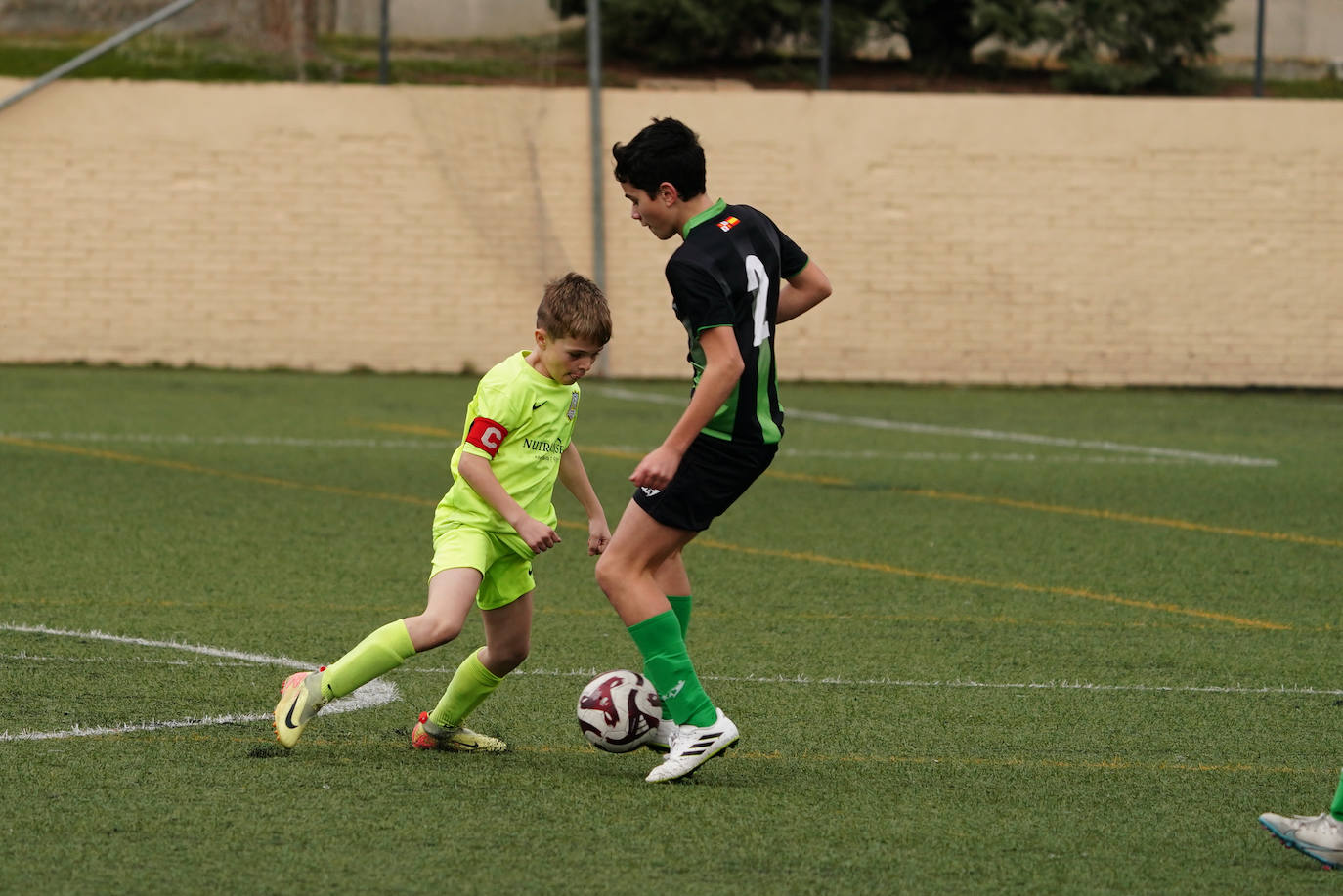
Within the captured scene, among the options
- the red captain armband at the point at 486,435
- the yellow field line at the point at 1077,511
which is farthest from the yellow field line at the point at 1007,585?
the red captain armband at the point at 486,435

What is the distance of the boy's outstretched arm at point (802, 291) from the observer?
5.26 metres

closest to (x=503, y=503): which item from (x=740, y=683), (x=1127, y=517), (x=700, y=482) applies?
(x=700, y=482)

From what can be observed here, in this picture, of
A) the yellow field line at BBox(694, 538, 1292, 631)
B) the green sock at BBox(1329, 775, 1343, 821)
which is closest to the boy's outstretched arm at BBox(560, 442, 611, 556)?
the green sock at BBox(1329, 775, 1343, 821)

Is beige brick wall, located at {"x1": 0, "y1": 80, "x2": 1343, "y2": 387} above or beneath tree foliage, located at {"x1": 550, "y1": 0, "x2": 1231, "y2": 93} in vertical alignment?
beneath

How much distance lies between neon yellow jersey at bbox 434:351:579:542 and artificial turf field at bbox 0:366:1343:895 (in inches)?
28.1

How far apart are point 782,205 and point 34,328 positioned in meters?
8.12

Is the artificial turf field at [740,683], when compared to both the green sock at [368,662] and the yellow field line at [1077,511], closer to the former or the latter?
the yellow field line at [1077,511]

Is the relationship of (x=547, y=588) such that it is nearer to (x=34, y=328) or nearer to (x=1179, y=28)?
(x=34, y=328)

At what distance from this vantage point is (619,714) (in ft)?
16.4

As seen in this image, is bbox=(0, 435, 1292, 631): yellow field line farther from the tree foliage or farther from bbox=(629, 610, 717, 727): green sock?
the tree foliage

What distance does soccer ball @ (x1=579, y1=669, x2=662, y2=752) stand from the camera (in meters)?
4.99

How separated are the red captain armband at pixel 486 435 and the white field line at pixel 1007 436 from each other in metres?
9.50

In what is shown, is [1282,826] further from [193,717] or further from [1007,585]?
[1007,585]

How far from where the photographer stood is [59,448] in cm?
1252
